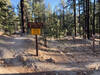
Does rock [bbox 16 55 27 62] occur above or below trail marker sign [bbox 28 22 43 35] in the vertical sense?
below

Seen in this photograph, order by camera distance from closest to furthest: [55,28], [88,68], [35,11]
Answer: [88,68] < [55,28] < [35,11]

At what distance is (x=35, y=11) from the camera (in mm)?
36969

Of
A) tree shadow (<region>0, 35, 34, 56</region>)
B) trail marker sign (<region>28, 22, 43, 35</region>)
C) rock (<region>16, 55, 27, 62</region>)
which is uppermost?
trail marker sign (<region>28, 22, 43, 35</region>)

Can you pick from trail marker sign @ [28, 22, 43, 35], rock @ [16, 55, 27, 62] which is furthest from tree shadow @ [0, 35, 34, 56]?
trail marker sign @ [28, 22, 43, 35]

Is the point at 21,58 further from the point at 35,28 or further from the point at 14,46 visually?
the point at 14,46

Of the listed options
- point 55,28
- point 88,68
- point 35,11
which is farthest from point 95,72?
point 35,11

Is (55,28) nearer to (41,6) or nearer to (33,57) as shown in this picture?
(33,57)

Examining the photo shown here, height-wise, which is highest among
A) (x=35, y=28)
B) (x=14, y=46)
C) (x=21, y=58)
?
(x=35, y=28)

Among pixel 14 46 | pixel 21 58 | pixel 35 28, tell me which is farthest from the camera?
pixel 14 46

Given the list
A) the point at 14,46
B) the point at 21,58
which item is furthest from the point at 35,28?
the point at 14,46

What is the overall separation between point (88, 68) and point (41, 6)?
123ft

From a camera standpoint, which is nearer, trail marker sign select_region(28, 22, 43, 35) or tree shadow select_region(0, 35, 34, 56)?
trail marker sign select_region(28, 22, 43, 35)

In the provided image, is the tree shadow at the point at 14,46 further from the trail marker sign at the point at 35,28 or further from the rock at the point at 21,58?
the trail marker sign at the point at 35,28

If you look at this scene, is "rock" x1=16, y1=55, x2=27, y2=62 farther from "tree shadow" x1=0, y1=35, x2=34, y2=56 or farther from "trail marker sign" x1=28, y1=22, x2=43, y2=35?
"trail marker sign" x1=28, y1=22, x2=43, y2=35
